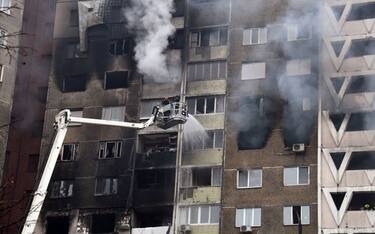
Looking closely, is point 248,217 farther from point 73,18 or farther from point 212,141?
point 73,18

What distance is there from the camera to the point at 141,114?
5409 cm

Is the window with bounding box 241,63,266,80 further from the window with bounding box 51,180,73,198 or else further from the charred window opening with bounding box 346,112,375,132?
the window with bounding box 51,180,73,198

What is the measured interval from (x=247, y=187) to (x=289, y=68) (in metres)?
8.64

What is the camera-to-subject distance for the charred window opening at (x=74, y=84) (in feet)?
188

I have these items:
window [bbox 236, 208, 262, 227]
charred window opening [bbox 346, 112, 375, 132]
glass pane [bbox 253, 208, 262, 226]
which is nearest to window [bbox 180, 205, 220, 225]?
window [bbox 236, 208, 262, 227]

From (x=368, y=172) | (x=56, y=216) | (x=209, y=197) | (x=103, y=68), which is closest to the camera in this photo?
(x=368, y=172)

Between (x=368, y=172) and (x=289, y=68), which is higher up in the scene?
(x=289, y=68)

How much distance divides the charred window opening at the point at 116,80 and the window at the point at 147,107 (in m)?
2.43

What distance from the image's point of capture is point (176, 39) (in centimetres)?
5528

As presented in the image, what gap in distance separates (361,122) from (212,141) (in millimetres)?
9880

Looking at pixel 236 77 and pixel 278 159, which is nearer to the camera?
pixel 278 159

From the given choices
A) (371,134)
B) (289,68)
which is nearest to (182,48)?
(289,68)

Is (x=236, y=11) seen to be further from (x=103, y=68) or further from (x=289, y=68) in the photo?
(x=103, y=68)

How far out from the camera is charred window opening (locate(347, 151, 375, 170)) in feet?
156
